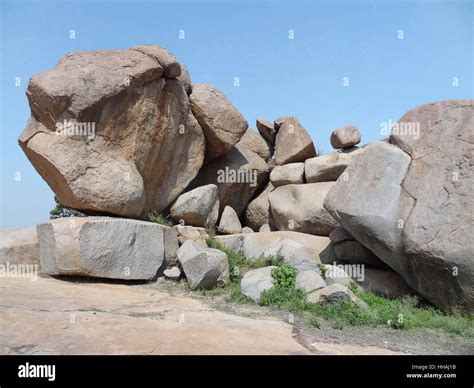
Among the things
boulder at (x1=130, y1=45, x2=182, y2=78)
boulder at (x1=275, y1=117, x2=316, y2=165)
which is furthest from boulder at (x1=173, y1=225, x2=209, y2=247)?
boulder at (x1=275, y1=117, x2=316, y2=165)

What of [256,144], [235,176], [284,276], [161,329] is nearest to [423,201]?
[284,276]

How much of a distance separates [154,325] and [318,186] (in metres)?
7.90

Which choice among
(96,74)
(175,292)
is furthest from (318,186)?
(96,74)

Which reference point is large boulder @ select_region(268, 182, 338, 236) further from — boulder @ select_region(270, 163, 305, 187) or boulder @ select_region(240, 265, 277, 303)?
Answer: boulder @ select_region(240, 265, 277, 303)

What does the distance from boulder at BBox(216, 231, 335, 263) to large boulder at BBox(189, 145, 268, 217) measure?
223 cm

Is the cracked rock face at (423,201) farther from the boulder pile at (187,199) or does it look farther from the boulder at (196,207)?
the boulder at (196,207)

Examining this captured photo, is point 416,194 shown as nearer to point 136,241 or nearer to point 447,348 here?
point 447,348

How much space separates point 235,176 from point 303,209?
271 cm

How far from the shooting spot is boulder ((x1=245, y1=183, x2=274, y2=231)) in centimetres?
1481

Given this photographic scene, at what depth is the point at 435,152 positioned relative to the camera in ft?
30.2

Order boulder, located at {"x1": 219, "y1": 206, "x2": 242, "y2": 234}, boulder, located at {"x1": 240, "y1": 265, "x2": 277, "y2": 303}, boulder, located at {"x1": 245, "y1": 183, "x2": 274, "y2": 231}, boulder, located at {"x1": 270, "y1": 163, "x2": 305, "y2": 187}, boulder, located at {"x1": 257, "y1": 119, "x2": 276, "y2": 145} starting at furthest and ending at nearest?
boulder, located at {"x1": 257, "y1": 119, "x2": 276, "y2": 145} < boulder, located at {"x1": 245, "y1": 183, "x2": 274, "y2": 231} < boulder, located at {"x1": 270, "y1": 163, "x2": 305, "y2": 187} < boulder, located at {"x1": 219, "y1": 206, "x2": 242, "y2": 234} < boulder, located at {"x1": 240, "y1": 265, "x2": 277, "y2": 303}

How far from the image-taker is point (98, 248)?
9.45m

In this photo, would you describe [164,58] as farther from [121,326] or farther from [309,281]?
[121,326]

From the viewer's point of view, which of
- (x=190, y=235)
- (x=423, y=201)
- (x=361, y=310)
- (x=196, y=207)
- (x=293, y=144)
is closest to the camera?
(x=361, y=310)
